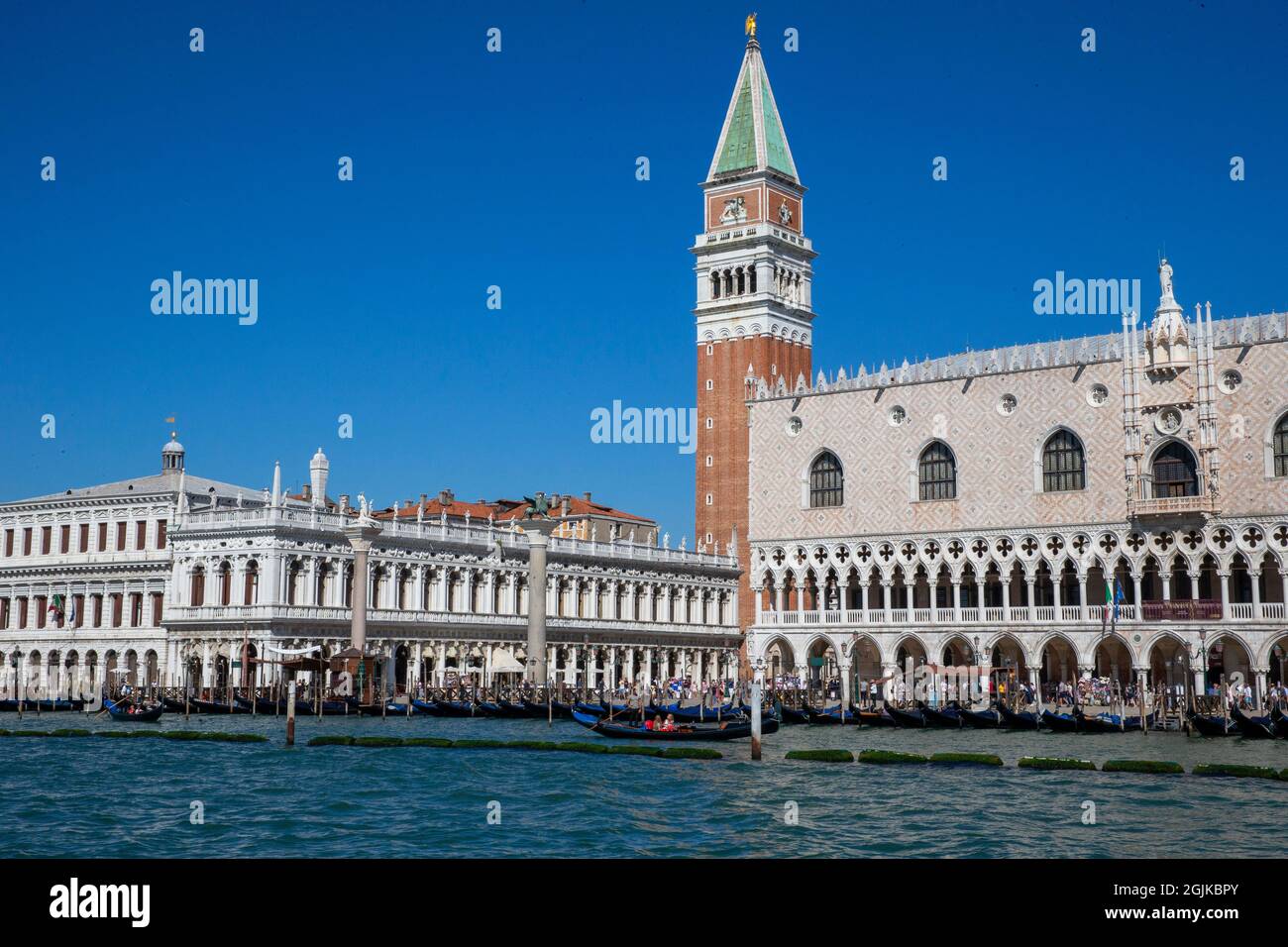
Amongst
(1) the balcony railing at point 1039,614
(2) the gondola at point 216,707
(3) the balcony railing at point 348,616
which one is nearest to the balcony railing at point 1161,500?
(1) the balcony railing at point 1039,614

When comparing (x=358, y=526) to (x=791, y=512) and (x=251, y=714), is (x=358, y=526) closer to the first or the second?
(x=251, y=714)

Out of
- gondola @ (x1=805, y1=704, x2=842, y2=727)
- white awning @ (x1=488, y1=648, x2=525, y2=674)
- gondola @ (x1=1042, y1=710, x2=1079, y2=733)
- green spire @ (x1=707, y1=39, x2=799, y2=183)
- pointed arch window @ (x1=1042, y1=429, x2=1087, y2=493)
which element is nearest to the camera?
gondola @ (x1=1042, y1=710, x2=1079, y2=733)

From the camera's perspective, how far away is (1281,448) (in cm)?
4472

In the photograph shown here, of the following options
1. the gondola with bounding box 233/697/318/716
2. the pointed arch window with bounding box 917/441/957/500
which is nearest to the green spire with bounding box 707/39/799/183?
the pointed arch window with bounding box 917/441/957/500

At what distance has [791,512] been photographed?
5559 centimetres

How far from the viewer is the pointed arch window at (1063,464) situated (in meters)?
48.8

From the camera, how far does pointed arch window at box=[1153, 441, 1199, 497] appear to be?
4634cm

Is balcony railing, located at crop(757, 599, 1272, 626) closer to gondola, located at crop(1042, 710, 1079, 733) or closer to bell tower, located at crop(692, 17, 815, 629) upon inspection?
bell tower, located at crop(692, 17, 815, 629)

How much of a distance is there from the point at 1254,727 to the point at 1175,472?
14.6m

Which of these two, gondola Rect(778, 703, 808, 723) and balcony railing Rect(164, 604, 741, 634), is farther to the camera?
balcony railing Rect(164, 604, 741, 634)

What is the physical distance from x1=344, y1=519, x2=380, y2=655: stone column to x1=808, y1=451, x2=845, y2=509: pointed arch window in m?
17.4

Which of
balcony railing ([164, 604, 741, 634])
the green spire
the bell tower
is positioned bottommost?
balcony railing ([164, 604, 741, 634])

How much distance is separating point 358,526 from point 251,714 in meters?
7.67
